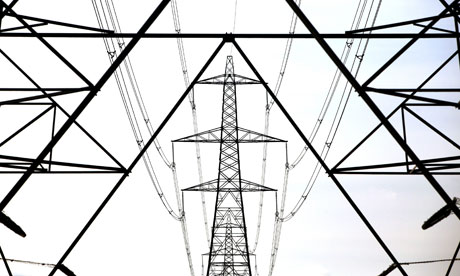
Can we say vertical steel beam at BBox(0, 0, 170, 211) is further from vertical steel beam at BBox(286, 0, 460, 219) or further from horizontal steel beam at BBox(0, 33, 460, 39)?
Result: vertical steel beam at BBox(286, 0, 460, 219)

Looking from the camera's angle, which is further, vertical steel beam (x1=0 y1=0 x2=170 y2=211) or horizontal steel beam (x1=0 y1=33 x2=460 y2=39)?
horizontal steel beam (x1=0 y1=33 x2=460 y2=39)

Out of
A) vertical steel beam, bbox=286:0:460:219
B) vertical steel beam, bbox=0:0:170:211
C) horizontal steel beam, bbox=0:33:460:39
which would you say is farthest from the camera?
horizontal steel beam, bbox=0:33:460:39

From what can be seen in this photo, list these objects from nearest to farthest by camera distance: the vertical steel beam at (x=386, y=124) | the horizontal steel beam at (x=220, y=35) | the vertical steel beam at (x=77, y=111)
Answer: the vertical steel beam at (x=77, y=111) → the vertical steel beam at (x=386, y=124) → the horizontal steel beam at (x=220, y=35)

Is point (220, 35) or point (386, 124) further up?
point (220, 35)

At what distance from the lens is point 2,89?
33.9 feet

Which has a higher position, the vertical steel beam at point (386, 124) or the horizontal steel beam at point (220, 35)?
the horizontal steel beam at point (220, 35)

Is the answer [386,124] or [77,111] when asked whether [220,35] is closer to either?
[77,111]

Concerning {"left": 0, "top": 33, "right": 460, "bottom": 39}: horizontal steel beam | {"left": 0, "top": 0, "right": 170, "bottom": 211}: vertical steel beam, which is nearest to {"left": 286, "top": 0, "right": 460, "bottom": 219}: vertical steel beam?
{"left": 0, "top": 33, "right": 460, "bottom": 39}: horizontal steel beam

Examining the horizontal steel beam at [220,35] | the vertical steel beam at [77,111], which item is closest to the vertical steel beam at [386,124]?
the horizontal steel beam at [220,35]

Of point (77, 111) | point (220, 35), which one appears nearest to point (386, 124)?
point (220, 35)

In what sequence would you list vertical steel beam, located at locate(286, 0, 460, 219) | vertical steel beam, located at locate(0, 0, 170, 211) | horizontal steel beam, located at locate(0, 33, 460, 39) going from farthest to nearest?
horizontal steel beam, located at locate(0, 33, 460, 39) → vertical steel beam, located at locate(286, 0, 460, 219) → vertical steel beam, located at locate(0, 0, 170, 211)

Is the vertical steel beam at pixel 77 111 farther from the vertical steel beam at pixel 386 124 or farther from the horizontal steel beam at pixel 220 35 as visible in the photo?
the vertical steel beam at pixel 386 124

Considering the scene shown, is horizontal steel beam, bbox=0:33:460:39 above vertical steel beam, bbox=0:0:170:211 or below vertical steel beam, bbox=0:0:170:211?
above

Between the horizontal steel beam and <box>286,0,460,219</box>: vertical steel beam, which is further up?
the horizontal steel beam
